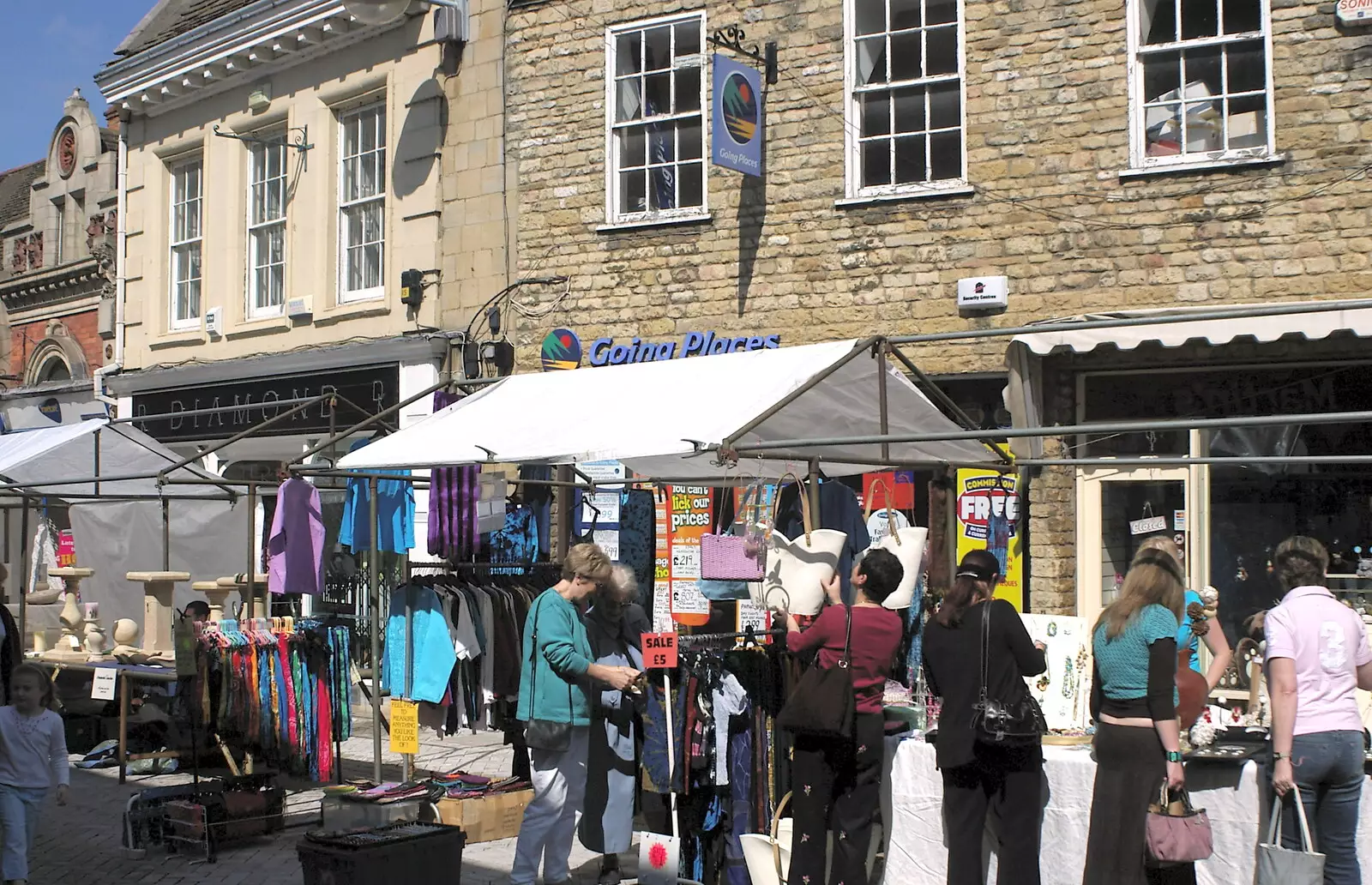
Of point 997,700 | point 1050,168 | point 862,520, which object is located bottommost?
point 997,700

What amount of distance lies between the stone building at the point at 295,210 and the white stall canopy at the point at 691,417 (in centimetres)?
553

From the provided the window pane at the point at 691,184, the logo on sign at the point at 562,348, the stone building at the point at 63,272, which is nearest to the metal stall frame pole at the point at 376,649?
the logo on sign at the point at 562,348

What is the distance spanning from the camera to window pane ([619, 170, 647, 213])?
14.0 m

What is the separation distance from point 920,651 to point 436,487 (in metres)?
3.98

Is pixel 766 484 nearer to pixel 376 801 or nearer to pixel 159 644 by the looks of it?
pixel 376 801

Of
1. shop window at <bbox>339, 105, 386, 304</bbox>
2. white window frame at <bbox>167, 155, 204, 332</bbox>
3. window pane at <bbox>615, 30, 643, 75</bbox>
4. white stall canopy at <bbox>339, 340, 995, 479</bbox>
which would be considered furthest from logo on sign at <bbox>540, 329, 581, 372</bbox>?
white window frame at <bbox>167, 155, 204, 332</bbox>

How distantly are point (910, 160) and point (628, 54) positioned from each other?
3383 mm

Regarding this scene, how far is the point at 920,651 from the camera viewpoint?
7.48 m

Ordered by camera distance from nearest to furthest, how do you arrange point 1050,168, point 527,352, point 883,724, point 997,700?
1. point 997,700
2. point 883,724
3. point 1050,168
4. point 527,352

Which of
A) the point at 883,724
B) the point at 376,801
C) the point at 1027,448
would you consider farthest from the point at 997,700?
the point at 1027,448

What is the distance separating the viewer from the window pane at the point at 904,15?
1246cm

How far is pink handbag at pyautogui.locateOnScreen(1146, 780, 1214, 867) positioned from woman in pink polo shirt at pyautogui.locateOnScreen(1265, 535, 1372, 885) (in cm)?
40

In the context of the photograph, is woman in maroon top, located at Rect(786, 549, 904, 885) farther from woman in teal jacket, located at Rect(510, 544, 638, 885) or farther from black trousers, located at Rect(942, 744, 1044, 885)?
woman in teal jacket, located at Rect(510, 544, 638, 885)

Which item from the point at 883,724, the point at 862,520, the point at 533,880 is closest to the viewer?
the point at 883,724
